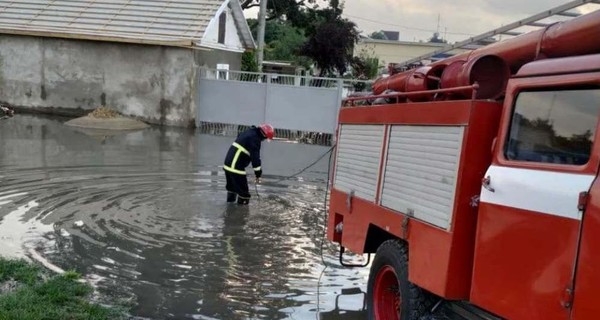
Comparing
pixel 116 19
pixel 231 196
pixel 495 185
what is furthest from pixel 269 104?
pixel 495 185

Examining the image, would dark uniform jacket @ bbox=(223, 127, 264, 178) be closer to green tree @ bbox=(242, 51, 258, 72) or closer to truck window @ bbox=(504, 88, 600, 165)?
truck window @ bbox=(504, 88, 600, 165)

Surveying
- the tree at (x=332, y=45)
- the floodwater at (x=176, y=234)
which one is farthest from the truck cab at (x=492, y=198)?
the tree at (x=332, y=45)

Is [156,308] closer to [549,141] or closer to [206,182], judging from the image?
[549,141]

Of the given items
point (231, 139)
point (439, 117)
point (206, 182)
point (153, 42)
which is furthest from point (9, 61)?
point (439, 117)

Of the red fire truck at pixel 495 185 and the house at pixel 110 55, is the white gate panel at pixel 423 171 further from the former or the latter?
the house at pixel 110 55

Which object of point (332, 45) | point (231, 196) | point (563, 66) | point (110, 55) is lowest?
point (231, 196)

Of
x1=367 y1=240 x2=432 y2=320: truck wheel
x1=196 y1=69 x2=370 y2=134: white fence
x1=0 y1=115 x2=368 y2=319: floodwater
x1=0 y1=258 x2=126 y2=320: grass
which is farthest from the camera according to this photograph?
A: x1=196 y1=69 x2=370 y2=134: white fence

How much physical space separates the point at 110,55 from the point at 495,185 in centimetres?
2278

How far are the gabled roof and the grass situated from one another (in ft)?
57.1

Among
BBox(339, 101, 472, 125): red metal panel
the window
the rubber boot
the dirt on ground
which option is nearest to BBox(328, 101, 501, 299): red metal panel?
BBox(339, 101, 472, 125): red metal panel

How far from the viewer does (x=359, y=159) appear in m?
5.62

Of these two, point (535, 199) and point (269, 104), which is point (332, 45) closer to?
point (269, 104)

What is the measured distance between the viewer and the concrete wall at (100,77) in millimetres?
23281

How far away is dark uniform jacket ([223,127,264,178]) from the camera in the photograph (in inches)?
410
